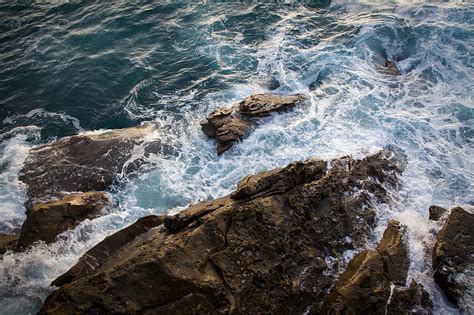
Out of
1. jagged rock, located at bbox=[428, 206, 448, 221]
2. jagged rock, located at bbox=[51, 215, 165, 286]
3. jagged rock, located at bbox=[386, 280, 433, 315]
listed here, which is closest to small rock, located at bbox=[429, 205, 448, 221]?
jagged rock, located at bbox=[428, 206, 448, 221]

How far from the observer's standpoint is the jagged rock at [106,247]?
754 centimetres

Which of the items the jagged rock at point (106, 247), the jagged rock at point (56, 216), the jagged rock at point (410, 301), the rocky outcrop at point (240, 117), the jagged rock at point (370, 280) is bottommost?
the jagged rock at point (410, 301)

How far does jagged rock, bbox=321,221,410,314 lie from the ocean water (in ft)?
1.39

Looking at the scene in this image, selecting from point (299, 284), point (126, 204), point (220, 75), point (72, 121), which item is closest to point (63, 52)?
point (72, 121)

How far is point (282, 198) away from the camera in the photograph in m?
7.33

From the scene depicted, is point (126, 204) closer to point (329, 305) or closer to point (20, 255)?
point (20, 255)

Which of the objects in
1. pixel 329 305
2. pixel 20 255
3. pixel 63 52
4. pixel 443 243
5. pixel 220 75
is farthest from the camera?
pixel 63 52

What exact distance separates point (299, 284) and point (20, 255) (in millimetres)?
5962

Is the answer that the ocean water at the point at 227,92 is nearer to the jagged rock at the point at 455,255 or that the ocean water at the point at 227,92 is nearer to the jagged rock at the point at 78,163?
the jagged rock at the point at 455,255

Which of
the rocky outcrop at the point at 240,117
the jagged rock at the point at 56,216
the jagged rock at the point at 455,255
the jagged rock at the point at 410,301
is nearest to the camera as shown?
the jagged rock at the point at 410,301

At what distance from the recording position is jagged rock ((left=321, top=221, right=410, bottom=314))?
6180 mm

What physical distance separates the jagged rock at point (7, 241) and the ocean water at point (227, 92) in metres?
0.37

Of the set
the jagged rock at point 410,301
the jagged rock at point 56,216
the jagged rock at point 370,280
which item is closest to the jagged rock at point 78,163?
the jagged rock at point 56,216

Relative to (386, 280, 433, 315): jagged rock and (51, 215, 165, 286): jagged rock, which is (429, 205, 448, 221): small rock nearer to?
(386, 280, 433, 315): jagged rock
